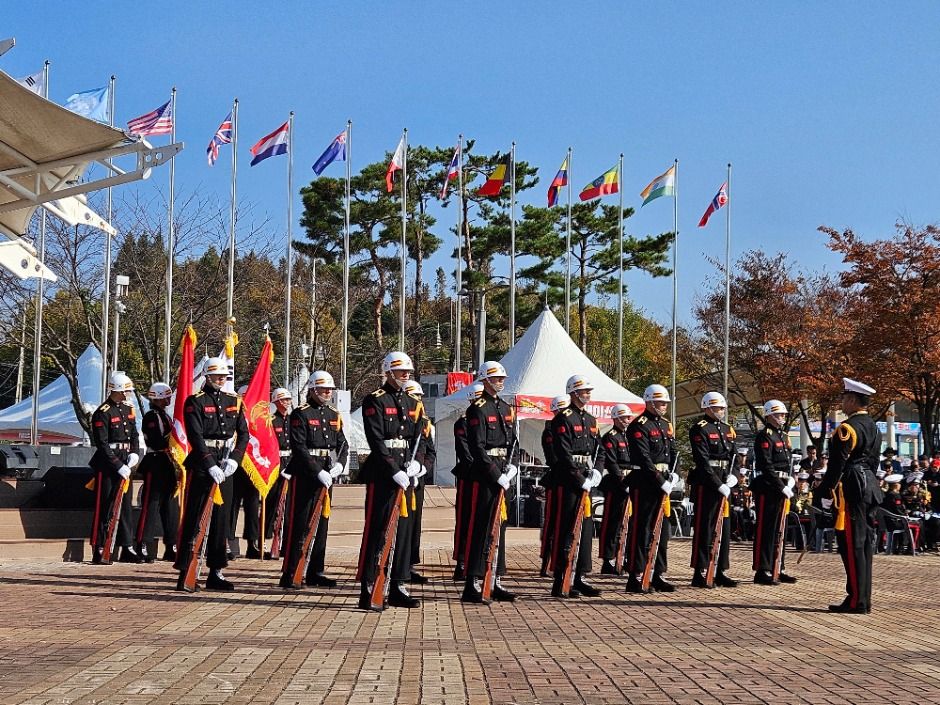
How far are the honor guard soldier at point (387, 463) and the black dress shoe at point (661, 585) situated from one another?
3371mm

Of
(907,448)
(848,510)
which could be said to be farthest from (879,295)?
(907,448)

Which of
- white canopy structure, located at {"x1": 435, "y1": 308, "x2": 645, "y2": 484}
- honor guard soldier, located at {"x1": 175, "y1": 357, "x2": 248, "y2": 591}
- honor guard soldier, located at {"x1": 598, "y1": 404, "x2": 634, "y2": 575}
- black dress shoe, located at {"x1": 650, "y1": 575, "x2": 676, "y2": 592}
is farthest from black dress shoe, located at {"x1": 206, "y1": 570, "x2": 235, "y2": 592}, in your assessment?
white canopy structure, located at {"x1": 435, "y1": 308, "x2": 645, "y2": 484}

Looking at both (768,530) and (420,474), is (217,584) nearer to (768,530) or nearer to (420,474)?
(420,474)

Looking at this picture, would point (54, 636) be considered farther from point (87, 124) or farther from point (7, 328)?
point (7, 328)

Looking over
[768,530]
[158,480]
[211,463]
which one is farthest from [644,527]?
[158,480]

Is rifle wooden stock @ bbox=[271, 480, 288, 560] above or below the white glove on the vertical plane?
below

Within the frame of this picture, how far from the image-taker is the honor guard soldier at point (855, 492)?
11.3 m

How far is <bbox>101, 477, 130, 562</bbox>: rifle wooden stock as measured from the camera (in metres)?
15.1

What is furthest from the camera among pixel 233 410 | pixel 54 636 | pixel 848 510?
pixel 233 410

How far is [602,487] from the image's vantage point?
1559 cm

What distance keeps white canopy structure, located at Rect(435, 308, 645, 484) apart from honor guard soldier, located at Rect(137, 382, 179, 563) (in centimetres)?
983

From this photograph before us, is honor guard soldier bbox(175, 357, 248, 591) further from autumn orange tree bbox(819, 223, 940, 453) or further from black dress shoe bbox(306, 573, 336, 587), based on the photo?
autumn orange tree bbox(819, 223, 940, 453)

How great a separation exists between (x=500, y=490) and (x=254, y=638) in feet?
11.3

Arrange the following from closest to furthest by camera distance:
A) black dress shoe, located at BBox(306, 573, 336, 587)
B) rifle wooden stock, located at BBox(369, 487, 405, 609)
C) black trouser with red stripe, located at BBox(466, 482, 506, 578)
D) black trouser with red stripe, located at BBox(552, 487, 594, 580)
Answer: rifle wooden stock, located at BBox(369, 487, 405, 609) < black trouser with red stripe, located at BBox(466, 482, 506, 578) < black trouser with red stripe, located at BBox(552, 487, 594, 580) < black dress shoe, located at BBox(306, 573, 336, 587)
